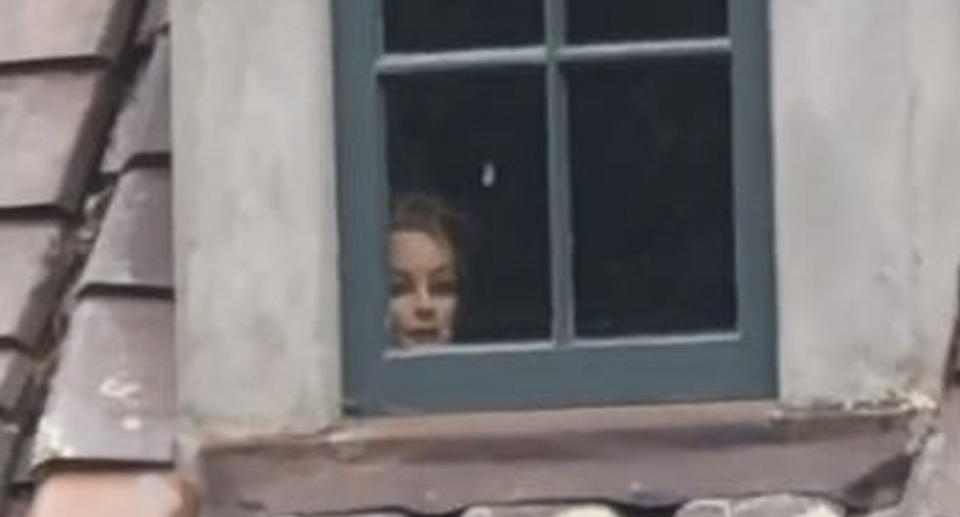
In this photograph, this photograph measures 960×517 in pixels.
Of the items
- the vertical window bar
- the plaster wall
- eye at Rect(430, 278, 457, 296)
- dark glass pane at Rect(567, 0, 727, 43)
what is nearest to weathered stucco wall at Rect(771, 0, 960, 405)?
the plaster wall

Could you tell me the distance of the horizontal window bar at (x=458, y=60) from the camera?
4.80 metres

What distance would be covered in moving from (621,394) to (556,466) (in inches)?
4.6

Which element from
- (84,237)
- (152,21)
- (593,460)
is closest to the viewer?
(593,460)

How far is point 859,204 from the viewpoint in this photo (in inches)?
185

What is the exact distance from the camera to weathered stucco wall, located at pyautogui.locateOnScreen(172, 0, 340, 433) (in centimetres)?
479

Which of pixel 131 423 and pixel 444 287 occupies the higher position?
pixel 444 287

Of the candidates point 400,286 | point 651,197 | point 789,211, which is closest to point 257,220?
point 400,286

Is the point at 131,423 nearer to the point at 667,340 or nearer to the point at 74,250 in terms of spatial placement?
the point at 74,250

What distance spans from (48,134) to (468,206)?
0.51 meters

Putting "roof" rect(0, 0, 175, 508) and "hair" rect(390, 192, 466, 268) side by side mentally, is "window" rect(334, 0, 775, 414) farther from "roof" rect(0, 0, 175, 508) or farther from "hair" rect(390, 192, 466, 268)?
"roof" rect(0, 0, 175, 508)

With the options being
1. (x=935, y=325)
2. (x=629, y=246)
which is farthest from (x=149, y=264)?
(x=935, y=325)

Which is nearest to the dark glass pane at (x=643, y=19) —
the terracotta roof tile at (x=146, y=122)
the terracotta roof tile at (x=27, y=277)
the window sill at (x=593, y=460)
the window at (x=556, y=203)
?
the window at (x=556, y=203)

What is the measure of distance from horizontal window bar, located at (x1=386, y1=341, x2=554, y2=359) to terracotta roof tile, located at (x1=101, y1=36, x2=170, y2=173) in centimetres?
40

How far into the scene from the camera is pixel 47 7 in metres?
5.12
